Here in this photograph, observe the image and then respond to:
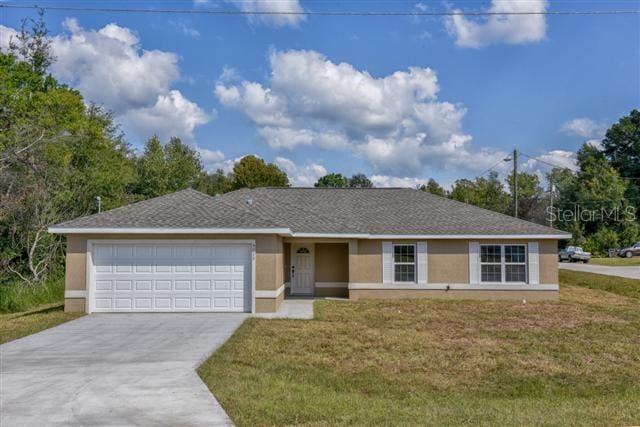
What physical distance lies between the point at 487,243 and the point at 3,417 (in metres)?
16.8

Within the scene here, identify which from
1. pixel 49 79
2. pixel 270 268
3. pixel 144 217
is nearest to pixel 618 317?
pixel 270 268

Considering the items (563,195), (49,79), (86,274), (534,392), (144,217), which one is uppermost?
(49,79)

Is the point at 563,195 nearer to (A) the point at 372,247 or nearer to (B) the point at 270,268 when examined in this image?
(A) the point at 372,247

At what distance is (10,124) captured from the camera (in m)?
28.7

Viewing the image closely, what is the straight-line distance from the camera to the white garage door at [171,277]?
600 inches

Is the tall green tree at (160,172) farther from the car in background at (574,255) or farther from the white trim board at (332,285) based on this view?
the car in background at (574,255)

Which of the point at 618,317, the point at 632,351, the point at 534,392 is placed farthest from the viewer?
the point at 618,317

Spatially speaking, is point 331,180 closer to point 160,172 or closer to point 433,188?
point 433,188

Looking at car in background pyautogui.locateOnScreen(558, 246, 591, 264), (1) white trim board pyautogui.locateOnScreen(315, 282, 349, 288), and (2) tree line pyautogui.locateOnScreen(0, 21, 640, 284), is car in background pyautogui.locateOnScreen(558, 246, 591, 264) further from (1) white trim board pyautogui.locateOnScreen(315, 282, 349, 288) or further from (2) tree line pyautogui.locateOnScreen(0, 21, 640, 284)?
(1) white trim board pyautogui.locateOnScreen(315, 282, 349, 288)

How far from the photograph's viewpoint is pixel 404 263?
19453mm

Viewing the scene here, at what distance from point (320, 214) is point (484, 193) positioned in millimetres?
48295

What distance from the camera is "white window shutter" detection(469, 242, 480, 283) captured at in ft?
63.1

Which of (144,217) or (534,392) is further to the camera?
(144,217)

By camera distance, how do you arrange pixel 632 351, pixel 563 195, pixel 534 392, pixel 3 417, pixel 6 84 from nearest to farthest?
pixel 3 417 < pixel 534 392 < pixel 632 351 < pixel 6 84 < pixel 563 195
